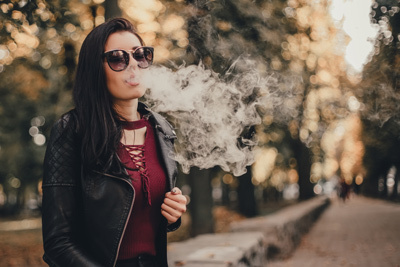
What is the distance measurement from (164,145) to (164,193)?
27 centimetres

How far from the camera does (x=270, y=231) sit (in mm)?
8375

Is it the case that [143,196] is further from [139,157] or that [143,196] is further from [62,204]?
[62,204]

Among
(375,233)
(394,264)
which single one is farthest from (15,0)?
(375,233)

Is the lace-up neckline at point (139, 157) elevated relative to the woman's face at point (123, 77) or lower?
lower

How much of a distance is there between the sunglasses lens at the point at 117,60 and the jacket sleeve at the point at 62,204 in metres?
0.41

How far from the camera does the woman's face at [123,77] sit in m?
2.00

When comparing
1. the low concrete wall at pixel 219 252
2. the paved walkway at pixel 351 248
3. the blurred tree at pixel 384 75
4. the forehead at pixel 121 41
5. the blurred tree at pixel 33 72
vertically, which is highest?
the blurred tree at pixel 33 72

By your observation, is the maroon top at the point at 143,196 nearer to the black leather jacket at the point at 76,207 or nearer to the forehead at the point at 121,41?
the black leather jacket at the point at 76,207

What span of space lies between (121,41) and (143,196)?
2.64 feet

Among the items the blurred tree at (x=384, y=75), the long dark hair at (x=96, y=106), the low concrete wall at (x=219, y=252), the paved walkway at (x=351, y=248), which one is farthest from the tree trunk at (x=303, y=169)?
the long dark hair at (x=96, y=106)

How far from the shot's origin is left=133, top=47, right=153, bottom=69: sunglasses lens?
6.78 feet

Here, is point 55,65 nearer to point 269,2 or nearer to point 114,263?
point 269,2

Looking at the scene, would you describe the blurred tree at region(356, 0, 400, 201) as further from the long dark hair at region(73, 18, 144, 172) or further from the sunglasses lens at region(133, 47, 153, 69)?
the long dark hair at region(73, 18, 144, 172)

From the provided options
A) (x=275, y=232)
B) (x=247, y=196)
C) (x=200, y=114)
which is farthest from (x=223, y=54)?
(x=247, y=196)
